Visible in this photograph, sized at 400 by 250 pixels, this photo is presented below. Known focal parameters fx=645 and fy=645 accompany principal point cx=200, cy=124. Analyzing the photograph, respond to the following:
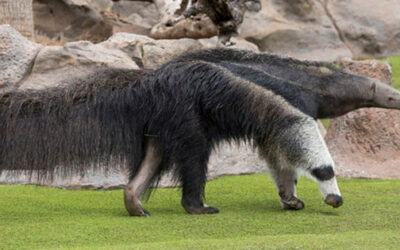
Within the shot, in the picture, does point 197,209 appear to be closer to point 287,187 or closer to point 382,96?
point 287,187

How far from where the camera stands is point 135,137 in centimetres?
461

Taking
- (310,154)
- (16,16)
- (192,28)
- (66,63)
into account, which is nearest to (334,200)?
(310,154)

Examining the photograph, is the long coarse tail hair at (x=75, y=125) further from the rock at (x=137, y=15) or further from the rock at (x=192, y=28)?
the rock at (x=137, y=15)

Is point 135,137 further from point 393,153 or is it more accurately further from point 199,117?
point 393,153

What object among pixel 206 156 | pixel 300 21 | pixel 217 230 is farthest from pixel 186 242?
pixel 300 21

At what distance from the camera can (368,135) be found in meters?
7.29

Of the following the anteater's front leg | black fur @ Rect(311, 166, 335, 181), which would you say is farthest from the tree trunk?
black fur @ Rect(311, 166, 335, 181)

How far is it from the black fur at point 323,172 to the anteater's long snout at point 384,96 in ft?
3.04

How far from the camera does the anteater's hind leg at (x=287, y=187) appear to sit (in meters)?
4.84

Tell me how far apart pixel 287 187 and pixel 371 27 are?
11842mm

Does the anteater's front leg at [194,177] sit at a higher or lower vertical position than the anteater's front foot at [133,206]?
higher

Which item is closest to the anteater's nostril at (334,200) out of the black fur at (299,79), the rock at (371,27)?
the black fur at (299,79)

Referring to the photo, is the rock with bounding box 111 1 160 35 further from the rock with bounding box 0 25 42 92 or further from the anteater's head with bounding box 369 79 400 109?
the anteater's head with bounding box 369 79 400 109

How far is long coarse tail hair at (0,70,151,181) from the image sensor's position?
430 centimetres
